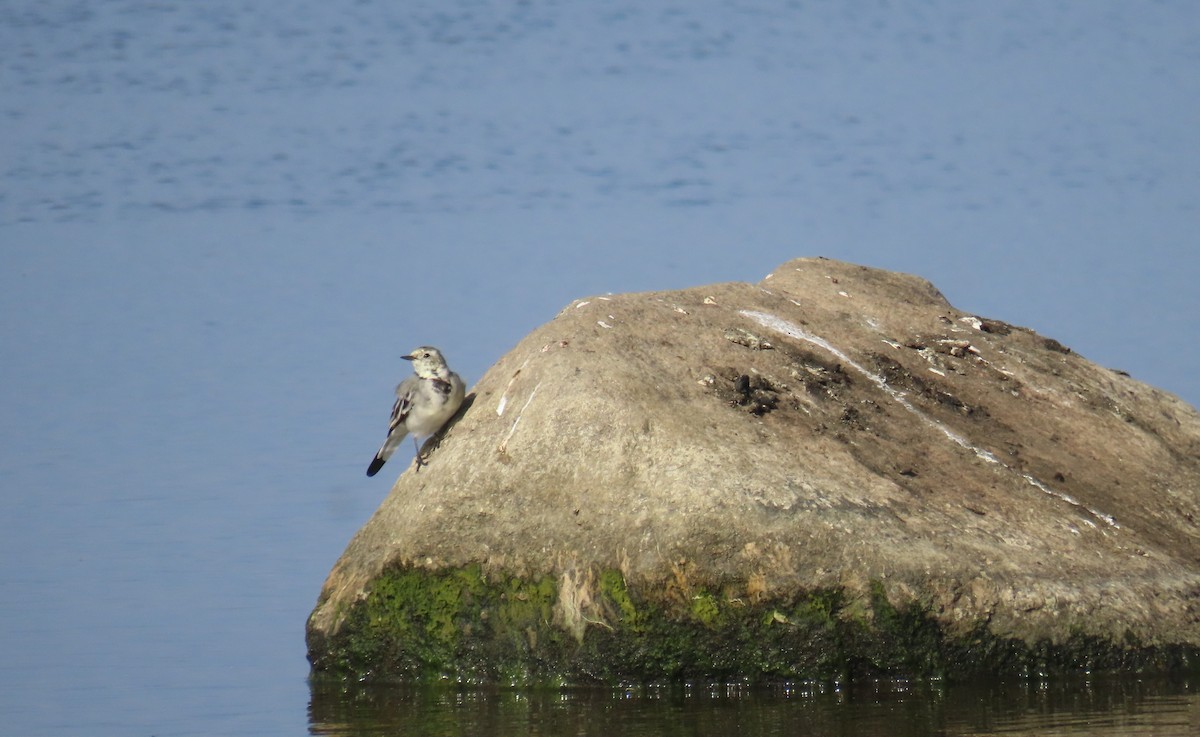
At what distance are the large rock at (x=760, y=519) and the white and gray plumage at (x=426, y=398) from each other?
16 centimetres

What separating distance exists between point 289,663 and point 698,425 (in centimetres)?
420

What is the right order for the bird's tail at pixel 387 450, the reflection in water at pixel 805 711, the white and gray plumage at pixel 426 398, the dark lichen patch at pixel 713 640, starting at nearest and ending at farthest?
the reflection in water at pixel 805 711 < the dark lichen patch at pixel 713 640 < the white and gray plumage at pixel 426 398 < the bird's tail at pixel 387 450

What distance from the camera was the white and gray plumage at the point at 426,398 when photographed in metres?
12.5

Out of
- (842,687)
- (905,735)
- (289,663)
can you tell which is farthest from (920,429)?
(289,663)

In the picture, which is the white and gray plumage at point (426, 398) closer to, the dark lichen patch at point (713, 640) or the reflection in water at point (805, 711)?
the dark lichen patch at point (713, 640)

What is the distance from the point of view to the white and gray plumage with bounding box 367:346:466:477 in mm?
12531

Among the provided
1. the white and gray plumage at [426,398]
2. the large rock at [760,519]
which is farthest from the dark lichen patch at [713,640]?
the white and gray plumage at [426,398]

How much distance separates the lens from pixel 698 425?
11453mm

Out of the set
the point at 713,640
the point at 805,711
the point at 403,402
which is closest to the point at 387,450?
the point at 403,402

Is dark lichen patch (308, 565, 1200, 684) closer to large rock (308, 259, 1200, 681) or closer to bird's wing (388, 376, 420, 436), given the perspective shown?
large rock (308, 259, 1200, 681)

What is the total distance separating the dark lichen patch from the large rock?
0.02 m

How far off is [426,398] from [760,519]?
117 inches

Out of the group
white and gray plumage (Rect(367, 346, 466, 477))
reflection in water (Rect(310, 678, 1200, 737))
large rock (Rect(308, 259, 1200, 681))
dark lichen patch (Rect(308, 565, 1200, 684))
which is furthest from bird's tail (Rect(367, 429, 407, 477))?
reflection in water (Rect(310, 678, 1200, 737))

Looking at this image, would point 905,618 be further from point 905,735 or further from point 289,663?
point 289,663
